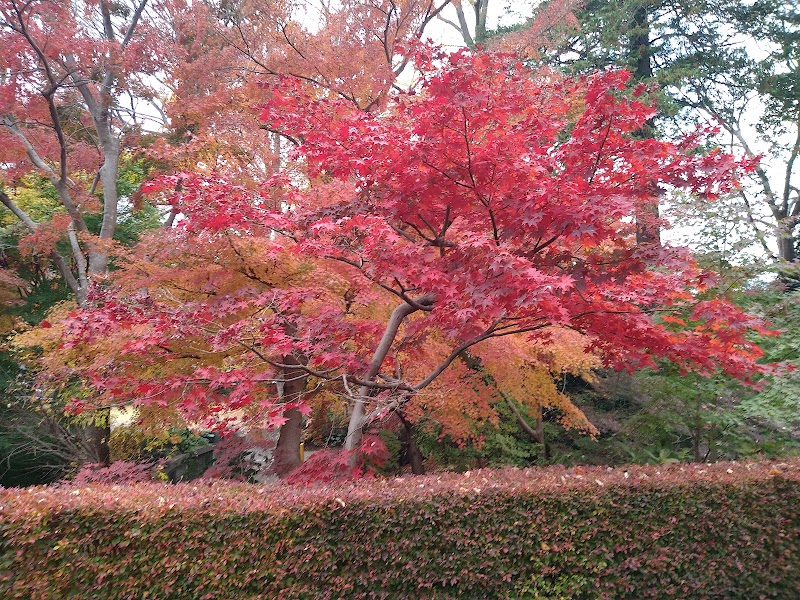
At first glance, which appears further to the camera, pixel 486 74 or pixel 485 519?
pixel 486 74

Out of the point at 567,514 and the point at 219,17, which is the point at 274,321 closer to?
the point at 567,514

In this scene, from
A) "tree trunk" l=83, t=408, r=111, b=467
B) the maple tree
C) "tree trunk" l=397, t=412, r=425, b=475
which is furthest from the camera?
"tree trunk" l=83, t=408, r=111, b=467

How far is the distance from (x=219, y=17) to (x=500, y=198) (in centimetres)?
864

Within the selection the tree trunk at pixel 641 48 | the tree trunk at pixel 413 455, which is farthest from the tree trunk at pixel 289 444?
the tree trunk at pixel 641 48

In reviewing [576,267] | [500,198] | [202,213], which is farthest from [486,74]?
[202,213]

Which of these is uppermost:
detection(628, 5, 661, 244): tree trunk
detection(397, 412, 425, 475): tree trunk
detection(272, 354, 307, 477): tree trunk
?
detection(628, 5, 661, 244): tree trunk

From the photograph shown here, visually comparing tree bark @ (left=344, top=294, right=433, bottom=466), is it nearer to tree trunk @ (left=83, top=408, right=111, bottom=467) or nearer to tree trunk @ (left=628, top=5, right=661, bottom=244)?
tree trunk @ (left=83, top=408, right=111, bottom=467)

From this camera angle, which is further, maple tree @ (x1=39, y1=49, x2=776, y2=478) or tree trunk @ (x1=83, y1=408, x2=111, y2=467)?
tree trunk @ (x1=83, y1=408, x2=111, y2=467)

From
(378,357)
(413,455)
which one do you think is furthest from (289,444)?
(378,357)

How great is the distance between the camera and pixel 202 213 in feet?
14.5

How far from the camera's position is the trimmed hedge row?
123 inches

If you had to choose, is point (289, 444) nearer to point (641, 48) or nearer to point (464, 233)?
point (464, 233)

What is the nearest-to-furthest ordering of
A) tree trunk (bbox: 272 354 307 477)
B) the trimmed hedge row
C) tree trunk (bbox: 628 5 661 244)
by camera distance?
the trimmed hedge row, tree trunk (bbox: 272 354 307 477), tree trunk (bbox: 628 5 661 244)

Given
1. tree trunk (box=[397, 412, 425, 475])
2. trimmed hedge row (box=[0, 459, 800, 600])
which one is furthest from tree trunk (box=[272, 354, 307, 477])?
trimmed hedge row (box=[0, 459, 800, 600])
